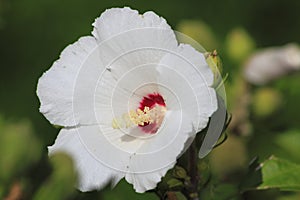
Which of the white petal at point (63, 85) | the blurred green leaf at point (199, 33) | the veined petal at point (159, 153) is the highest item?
the white petal at point (63, 85)

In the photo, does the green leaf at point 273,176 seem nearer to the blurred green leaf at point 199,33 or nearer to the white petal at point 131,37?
the white petal at point 131,37

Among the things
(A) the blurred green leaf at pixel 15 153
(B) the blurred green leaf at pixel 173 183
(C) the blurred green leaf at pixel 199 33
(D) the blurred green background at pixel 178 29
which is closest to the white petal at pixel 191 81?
(B) the blurred green leaf at pixel 173 183

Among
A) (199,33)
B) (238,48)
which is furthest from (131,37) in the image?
(238,48)

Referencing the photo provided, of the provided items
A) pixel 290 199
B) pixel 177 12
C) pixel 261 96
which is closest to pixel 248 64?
pixel 261 96

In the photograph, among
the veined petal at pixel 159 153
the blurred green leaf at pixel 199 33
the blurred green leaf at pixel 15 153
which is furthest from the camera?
the blurred green leaf at pixel 199 33

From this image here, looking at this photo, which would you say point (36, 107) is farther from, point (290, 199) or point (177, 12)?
point (290, 199)

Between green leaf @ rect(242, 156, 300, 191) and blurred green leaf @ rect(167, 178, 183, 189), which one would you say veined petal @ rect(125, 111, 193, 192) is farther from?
green leaf @ rect(242, 156, 300, 191)

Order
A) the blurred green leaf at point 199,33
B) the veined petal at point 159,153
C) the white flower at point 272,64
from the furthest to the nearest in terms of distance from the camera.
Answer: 1. the white flower at point 272,64
2. the blurred green leaf at point 199,33
3. the veined petal at point 159,153

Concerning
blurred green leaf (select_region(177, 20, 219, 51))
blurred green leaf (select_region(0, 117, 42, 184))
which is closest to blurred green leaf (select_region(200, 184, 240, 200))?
blurred green leaf (select_region(0, 117, 42, 184))
